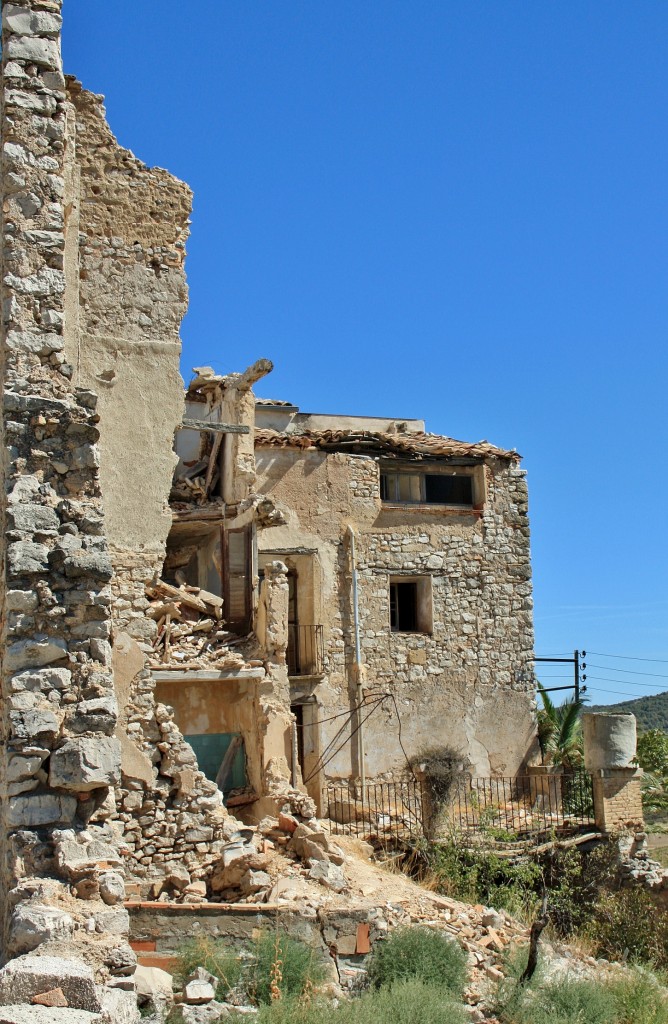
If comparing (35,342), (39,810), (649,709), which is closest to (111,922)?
(39,810)

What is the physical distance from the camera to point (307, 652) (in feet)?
64.1

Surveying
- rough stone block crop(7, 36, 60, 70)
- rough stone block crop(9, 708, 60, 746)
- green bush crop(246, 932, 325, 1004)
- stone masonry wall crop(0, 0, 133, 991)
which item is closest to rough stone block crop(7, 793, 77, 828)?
stone masonry wall crop(0, 0, 133, 991)

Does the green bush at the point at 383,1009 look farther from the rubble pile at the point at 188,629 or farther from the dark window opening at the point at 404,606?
the dark window opening at the point at 404,606

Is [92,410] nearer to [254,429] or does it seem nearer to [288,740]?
[288,740]

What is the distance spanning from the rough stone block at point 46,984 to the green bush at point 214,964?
10.3 ft

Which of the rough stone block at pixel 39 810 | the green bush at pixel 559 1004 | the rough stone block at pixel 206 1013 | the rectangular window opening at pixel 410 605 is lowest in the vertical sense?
the green bush at pixel 559 1004

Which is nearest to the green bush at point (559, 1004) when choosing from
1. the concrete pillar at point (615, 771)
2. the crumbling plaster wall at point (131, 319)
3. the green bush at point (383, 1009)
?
the green bush at point (383, 1009)

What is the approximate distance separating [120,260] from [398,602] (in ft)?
29.4

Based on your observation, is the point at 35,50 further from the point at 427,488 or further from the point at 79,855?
the point at 427,488

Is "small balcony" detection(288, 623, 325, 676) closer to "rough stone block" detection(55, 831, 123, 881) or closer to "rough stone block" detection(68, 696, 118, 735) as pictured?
"rough stone block" detection(68, 696, 118, 735)

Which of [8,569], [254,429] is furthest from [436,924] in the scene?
[254,429]

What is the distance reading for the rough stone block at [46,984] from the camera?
5.18 metres

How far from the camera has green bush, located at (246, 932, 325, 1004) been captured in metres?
8.35

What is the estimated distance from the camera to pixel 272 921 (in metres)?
10.1
